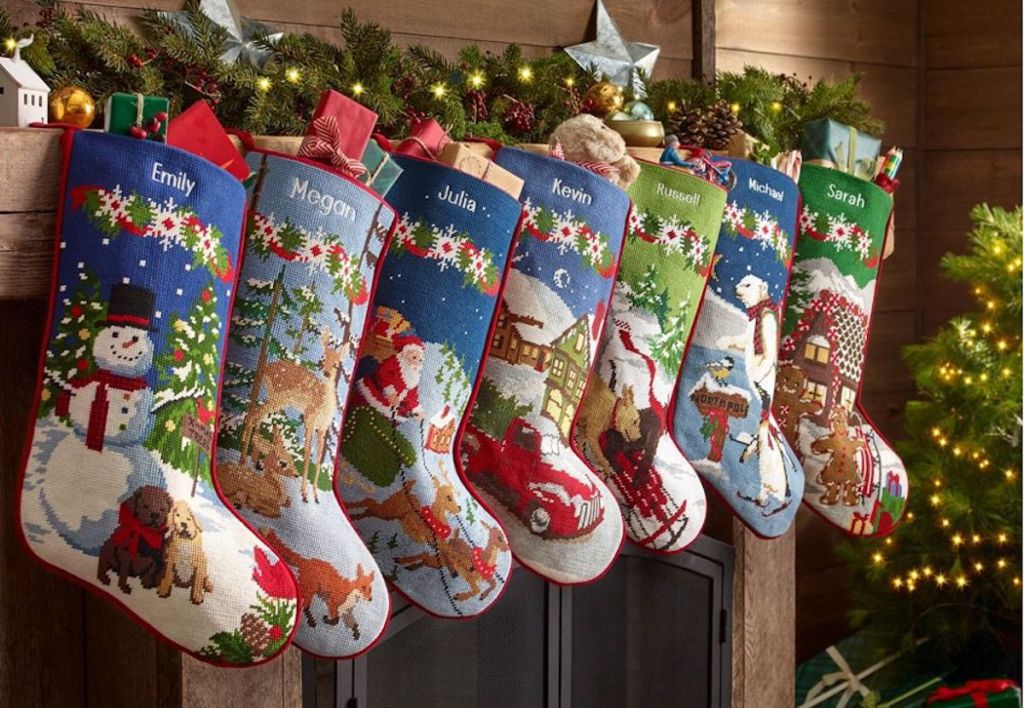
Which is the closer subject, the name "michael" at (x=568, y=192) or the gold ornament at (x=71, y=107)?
the gold ornament at (x=71, y=107)

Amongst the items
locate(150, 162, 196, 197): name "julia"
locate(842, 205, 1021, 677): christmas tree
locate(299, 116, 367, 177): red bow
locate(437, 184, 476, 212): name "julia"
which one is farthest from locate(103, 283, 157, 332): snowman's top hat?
locate(842, 205, 1021, 677): christmas tree

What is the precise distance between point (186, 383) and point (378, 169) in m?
0.34

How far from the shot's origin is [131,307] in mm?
1146

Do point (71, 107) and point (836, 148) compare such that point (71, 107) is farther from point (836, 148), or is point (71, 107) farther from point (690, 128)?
point (836, 148)

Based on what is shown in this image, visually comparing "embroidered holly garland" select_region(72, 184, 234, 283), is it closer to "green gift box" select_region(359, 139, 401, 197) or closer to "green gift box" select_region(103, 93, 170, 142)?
"green gift box" select_region(103, 93, 170, 142)

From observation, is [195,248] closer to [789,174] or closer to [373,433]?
[373,433]

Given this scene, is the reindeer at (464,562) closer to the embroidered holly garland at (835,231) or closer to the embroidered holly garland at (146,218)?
the embroidered holly garland at (146,218)

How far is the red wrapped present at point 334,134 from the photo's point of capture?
129 centimetres

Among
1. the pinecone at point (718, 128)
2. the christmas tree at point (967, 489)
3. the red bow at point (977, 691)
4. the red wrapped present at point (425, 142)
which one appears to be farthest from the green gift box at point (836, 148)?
the red bow at point (977, 691)

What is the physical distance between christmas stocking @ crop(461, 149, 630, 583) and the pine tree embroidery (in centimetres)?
52

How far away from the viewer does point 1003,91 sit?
112 inches

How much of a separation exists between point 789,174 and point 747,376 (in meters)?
0.31

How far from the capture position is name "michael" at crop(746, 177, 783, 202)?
177cm

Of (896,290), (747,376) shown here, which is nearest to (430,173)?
(747,376)
